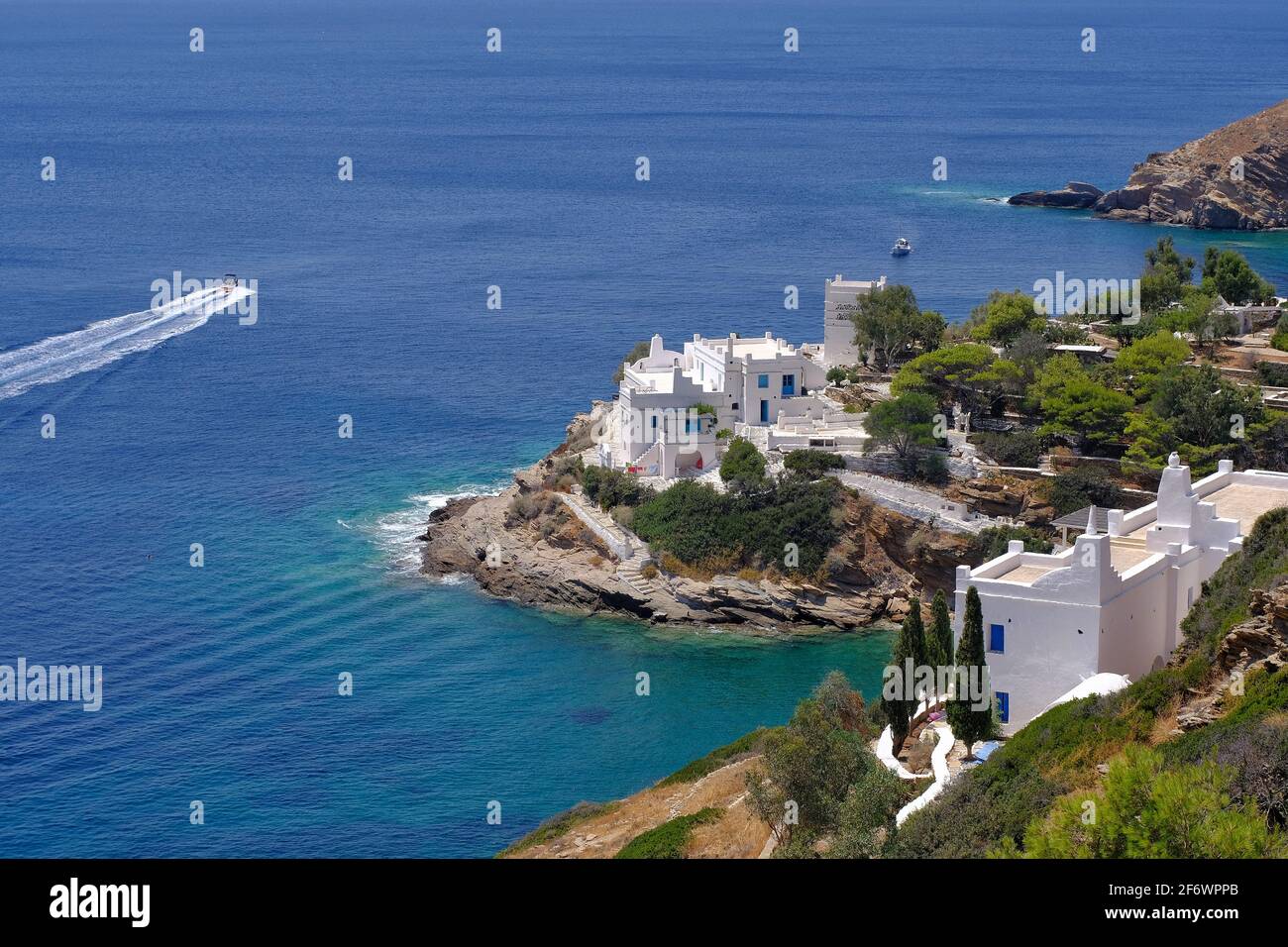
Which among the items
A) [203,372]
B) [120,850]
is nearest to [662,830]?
[120,850]

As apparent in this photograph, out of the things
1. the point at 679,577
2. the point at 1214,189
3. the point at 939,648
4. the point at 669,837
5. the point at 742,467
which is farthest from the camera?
the point at 1214,189

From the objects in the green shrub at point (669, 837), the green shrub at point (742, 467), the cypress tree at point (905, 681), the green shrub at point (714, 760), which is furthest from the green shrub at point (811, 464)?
the green shrub at point (669, 837)

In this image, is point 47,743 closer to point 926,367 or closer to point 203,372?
point 926,367

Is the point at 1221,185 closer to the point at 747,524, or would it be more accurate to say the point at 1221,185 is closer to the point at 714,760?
the point at 747,524

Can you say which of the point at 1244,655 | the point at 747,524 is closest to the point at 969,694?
the point at 1244,655

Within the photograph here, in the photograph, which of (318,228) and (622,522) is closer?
(622,522)

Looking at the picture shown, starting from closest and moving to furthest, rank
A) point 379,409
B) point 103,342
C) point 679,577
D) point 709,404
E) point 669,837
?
1. point 669,837
2. point 679,577
3. point 709,404
4. point 379,409
5. point 103,342
